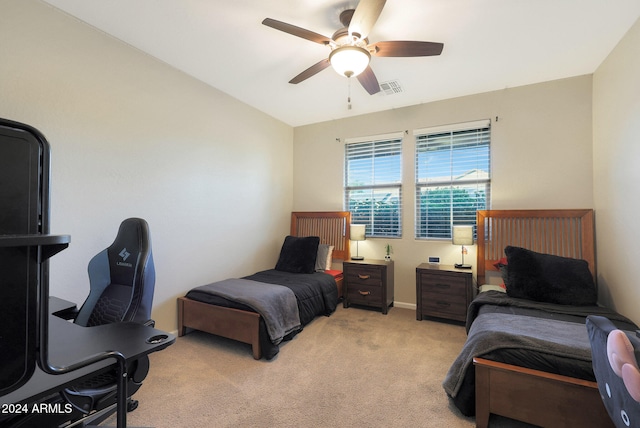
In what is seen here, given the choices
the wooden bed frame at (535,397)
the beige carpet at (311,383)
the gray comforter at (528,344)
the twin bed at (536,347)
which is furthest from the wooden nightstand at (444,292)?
the wooden bed frame at (535,397)

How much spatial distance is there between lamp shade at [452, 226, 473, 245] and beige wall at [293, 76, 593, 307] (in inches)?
13.9

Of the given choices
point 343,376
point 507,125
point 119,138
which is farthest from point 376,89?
point 343,376

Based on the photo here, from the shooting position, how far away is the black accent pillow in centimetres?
381

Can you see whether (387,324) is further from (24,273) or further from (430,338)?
(24,273)

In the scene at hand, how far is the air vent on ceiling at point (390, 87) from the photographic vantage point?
323 cm

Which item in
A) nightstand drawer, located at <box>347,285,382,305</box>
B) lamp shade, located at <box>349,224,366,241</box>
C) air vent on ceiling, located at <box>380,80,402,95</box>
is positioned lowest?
nightstand drawer, located at <box>347,285,382,305</box>

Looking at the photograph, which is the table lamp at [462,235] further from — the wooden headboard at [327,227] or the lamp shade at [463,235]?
the wooden headboard at [327,227]

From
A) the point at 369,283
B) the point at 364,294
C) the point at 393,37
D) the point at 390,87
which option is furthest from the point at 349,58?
the point at 364,294

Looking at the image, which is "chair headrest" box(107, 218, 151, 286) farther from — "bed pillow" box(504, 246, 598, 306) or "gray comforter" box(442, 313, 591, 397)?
"bed pillow" box(504, 246, 598, 306)

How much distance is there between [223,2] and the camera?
2057 millimetres

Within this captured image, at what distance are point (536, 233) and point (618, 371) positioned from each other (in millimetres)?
2595

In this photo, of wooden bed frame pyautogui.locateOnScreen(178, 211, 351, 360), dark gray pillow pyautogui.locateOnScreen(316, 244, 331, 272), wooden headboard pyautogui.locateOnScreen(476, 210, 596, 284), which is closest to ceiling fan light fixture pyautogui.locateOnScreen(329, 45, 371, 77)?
wooden bed frame pyautogui.locateOnScreen(178, 211, 351, 360)

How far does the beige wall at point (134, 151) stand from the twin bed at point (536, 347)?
8.86ft

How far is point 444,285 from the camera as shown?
3299mm
